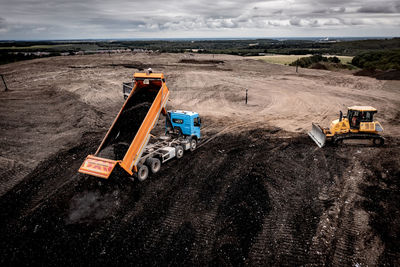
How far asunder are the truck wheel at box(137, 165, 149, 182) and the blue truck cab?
11.9 feet

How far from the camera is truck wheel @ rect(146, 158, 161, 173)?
1091cm

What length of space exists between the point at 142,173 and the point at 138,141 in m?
1.56

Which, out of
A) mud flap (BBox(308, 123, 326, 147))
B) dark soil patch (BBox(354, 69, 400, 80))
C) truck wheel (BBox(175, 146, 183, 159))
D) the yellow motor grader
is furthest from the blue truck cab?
dark soil patch (BBox(354, 69, 400, 80))

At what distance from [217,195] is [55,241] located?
5630mm

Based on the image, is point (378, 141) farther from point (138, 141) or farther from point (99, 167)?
point (99, 167)

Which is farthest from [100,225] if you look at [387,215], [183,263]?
[387,215]

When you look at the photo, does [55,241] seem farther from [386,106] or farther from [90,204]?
[386,106]

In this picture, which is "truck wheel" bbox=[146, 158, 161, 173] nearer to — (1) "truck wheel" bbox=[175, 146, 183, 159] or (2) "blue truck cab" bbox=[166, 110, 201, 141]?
(1) "truck wheel" bbox=[175, 146, 183, 159]

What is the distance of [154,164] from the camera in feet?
36.4

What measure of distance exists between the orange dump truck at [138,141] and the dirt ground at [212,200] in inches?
30.5

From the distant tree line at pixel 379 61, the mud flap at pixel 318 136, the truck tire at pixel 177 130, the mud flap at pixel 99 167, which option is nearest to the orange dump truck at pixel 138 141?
the mud flap at pixel 99 167

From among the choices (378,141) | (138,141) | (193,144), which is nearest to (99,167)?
(138,141)

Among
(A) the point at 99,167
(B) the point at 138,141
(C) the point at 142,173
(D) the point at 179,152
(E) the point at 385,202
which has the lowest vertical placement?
(E) the point at 385,202

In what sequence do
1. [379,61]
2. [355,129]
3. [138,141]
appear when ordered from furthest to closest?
1. [379,61]
2. [355,129]
3. [138,141]
